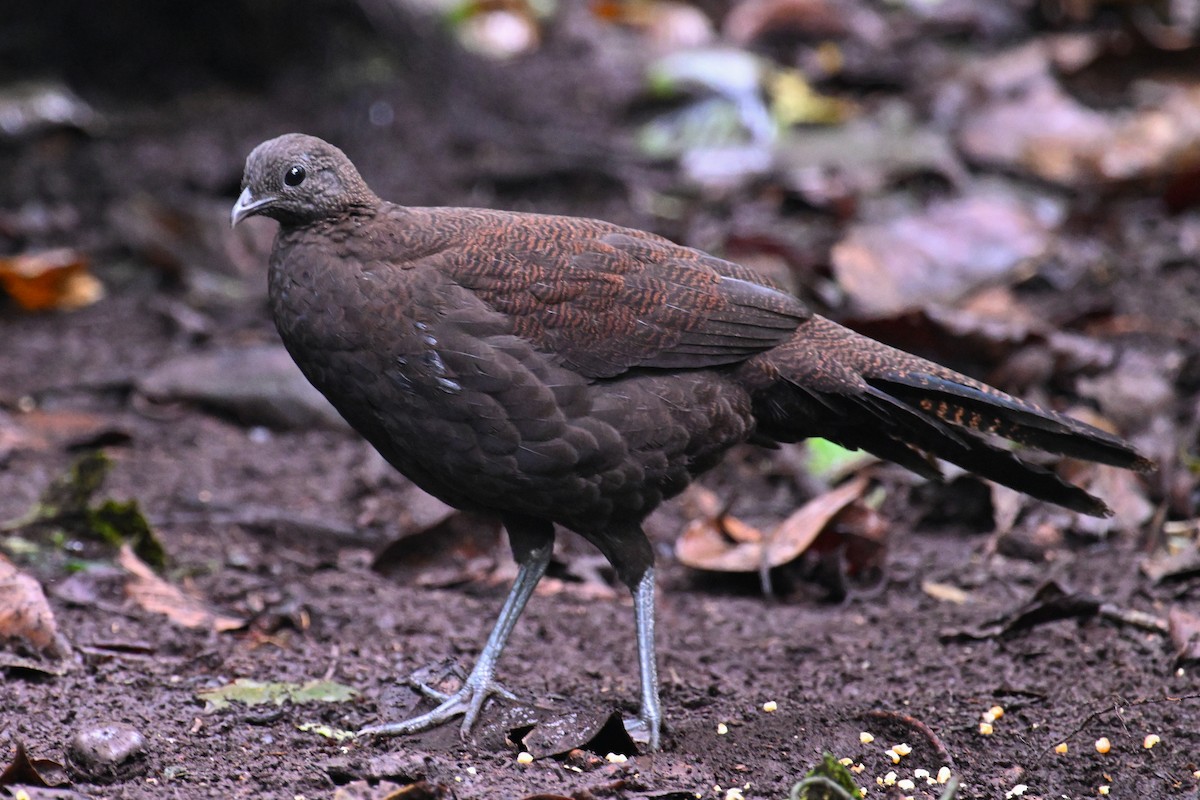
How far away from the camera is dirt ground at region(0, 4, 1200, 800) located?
11.9 feet

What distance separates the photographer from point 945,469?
5480mm

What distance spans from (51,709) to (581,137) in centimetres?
579

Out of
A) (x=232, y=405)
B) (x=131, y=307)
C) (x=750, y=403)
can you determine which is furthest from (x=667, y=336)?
(x=131, y=307)

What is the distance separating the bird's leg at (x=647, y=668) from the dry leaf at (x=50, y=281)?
3970 mm

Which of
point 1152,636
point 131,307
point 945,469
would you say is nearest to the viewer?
point 1152,636

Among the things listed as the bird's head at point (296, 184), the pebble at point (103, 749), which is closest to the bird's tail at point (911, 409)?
the bird's head at point (296, 184)

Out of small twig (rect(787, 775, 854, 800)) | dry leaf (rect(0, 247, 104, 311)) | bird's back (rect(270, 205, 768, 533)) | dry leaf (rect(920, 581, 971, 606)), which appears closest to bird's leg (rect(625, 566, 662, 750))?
bird's back (rect(270, 205, 768, 533))

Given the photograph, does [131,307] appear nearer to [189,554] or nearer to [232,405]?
[232,405]

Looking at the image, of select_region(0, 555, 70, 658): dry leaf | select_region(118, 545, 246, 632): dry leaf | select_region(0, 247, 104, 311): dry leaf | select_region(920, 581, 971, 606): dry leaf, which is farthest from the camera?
select_region(0, 247, 104, 311): dry leaf

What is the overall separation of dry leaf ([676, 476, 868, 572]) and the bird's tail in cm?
70

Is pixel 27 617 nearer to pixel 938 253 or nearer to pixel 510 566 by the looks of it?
pixel 510 566

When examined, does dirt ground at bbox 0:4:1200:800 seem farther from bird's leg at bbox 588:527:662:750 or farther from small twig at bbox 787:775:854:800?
small twig at bbox 787:775:854:800

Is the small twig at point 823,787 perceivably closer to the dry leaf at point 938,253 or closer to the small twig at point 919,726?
the small twig at point 919,726

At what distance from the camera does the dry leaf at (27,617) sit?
3938 mm
